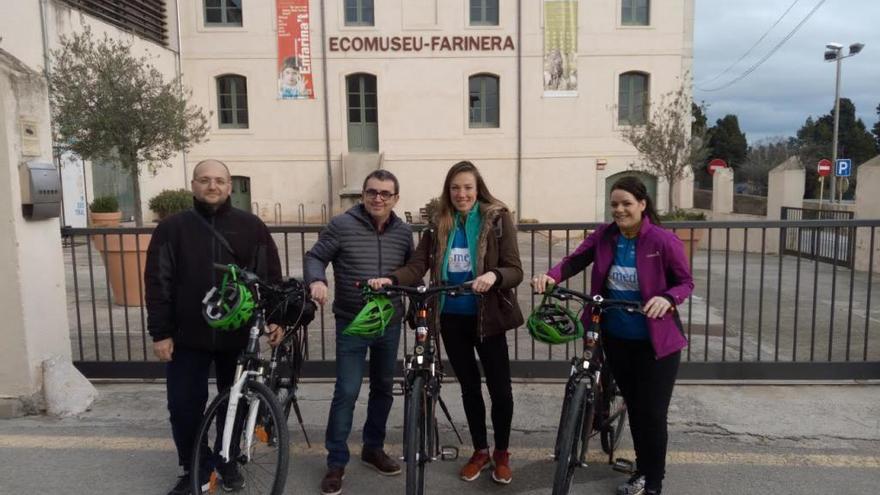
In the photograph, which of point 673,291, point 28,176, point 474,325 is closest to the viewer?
point 673,291

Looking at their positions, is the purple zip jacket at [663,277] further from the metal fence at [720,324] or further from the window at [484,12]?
the window at [484,12]

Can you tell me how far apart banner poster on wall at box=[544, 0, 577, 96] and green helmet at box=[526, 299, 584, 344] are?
20975mm

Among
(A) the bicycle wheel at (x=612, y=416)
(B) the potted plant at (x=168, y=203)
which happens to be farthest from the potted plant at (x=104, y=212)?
(A) the bicycle wheel at (x=612, y=416)

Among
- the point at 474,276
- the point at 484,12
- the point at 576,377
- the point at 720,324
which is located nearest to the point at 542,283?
the point at 474,276

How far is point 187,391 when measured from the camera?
11.6ft

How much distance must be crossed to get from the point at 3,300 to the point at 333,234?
2520 millimetres

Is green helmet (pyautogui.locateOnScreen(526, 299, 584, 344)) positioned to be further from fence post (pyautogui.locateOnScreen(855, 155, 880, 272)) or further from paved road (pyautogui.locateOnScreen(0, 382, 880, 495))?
fence post (pyautogui.locateOnScreen(855, 155, 880, 272))

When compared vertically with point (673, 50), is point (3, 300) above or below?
below

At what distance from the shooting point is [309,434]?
4.51 metres

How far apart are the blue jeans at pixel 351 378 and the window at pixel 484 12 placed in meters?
21.2

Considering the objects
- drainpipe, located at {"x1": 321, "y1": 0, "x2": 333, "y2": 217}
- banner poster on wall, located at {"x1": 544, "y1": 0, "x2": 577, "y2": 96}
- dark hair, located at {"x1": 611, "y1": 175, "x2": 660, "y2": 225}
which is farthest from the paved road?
banner poster on wall, located at {"x1": 544, "y1": 0, "x2": 577, "y2": 96}

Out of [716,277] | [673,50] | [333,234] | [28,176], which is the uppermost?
[673,50]

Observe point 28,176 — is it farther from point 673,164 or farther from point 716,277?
point 673,164

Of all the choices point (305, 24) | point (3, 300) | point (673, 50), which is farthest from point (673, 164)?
point (3, 300)
